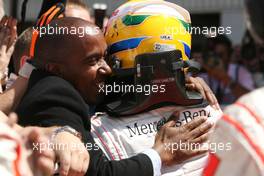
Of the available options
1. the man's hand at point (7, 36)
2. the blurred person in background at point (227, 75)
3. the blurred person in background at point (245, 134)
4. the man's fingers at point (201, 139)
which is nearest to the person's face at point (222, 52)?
the blurred person in background at point (227, 75)

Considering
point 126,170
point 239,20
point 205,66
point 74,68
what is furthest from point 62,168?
point 239,20

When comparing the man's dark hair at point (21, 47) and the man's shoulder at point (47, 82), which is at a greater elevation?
the man's shoulder at point (47, 82)

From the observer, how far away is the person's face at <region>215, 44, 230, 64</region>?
5334 mm

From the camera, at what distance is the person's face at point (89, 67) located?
1.79 metres

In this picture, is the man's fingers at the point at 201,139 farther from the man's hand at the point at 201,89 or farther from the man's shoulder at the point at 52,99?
the man's shoulder at the point at 52,99

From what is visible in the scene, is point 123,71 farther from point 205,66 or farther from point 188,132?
point 205,66

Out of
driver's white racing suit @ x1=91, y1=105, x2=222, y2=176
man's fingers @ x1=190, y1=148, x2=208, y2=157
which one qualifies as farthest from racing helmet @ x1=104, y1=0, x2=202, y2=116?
man's fingers @ x1=190, y1=148, x2=208, y2=157

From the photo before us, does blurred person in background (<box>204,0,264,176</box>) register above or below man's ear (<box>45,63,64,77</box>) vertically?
above

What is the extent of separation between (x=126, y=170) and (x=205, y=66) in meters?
3.51

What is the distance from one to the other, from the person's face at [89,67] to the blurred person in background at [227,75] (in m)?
2.96

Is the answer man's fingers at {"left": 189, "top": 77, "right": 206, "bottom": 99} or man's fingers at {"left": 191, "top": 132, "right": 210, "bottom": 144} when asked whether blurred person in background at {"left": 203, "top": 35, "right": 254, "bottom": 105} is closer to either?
man's fingers at {"left": 189, "top": 77, "right": 206, "bottom": 99}

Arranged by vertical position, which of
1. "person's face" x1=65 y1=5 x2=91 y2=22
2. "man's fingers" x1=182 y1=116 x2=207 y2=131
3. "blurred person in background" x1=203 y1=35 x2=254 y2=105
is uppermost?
"person's face" x1=65 y1=5 x2=91 y2=22

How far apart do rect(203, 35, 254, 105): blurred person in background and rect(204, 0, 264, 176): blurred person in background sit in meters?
3.55

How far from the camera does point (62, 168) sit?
1.38 metres
